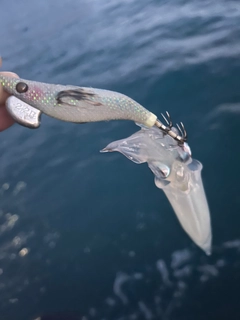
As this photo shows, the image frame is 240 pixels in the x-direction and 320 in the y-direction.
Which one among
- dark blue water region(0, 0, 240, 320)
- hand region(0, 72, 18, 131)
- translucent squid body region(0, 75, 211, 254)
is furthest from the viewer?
dark blue water region(0, 0, 240, 320)

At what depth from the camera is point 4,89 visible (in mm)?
3395

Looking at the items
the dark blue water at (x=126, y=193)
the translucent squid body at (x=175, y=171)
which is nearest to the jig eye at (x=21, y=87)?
the translucent squid body at (x=175, y=171)

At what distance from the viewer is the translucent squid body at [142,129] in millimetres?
3248

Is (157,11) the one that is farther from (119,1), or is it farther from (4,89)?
(4,89)

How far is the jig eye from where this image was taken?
3301 millimetres

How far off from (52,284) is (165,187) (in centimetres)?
225

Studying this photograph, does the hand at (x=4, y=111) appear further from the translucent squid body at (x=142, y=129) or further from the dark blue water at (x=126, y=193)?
the dark blue water at (x=126, y=193)

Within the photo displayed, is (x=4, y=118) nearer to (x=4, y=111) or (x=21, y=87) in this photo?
(x=4, y=111)

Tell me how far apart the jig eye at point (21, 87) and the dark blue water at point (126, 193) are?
275 cm

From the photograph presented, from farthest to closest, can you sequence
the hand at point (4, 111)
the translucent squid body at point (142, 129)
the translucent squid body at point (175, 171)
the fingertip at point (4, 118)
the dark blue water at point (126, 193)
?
the dark blue water at point (126, 193) < the translucent squid body at point (175, 171) < the fingertip at point (4, 118) < the hand at point (4, 111) < the translucent squid body at point (142, 129)

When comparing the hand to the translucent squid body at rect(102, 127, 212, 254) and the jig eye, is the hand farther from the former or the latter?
→ the translucent squid body at rect(102, 127, 212, 254)

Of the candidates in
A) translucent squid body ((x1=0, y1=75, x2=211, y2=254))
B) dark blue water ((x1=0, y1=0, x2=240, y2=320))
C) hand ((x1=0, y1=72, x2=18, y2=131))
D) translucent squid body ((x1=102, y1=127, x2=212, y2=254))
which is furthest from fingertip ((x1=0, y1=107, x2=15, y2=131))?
dark blue water ((x1=0, y1=0, x2=240, y2=320))

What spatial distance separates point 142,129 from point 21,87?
1.32 meters

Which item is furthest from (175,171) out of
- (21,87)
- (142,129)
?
(21,87)
